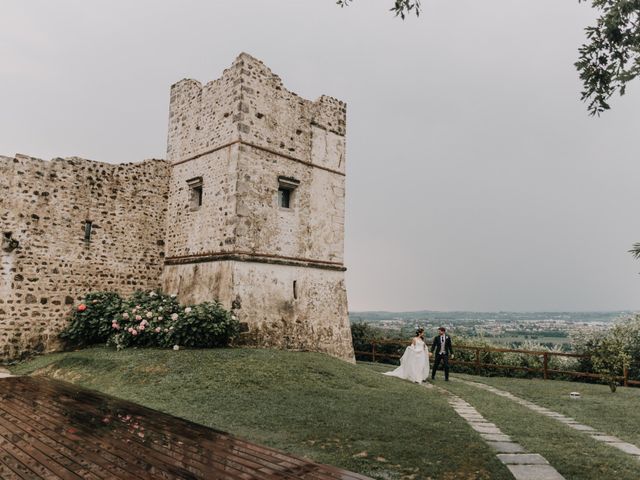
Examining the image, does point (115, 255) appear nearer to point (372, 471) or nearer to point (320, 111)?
point (320, 111)

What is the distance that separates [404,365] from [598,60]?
30.2ft

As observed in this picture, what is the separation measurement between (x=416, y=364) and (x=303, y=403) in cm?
541

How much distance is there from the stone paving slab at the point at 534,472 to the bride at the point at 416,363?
7.13m

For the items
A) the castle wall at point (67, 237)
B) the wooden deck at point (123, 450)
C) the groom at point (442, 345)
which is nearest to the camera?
the wooden deck at point (123, 450)

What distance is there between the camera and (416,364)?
12.2 m

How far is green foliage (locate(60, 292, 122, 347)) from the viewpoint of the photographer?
12156 millimetres

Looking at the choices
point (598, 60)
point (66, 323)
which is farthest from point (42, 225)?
point (598, 60)

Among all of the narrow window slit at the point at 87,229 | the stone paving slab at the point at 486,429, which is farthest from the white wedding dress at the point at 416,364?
the narrow window slit at the point at 87,229

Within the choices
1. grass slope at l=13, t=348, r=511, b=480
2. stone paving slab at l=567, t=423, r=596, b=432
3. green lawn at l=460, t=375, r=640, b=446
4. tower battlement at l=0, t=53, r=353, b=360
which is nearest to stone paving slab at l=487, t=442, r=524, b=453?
grass slope at l=13, t=348, r=511, b=480

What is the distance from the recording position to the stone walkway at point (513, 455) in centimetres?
474

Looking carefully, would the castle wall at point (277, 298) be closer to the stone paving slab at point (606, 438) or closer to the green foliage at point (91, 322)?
the green foliage at point (91, 322)

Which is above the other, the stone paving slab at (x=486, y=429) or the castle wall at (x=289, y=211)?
the castle wall at (x=289, y=211)

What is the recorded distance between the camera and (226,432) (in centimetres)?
577

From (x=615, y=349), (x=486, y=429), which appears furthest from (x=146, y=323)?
(x=615, y=349)
